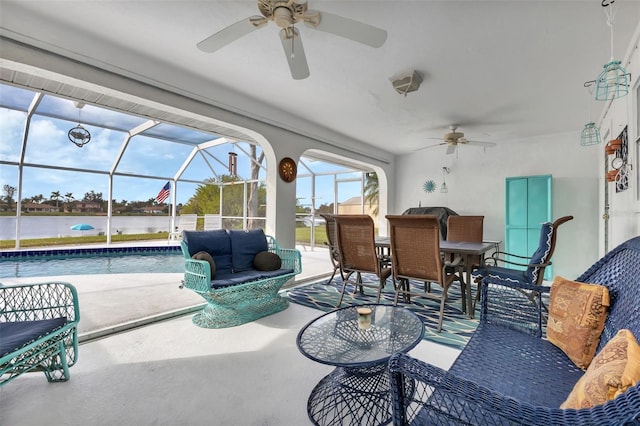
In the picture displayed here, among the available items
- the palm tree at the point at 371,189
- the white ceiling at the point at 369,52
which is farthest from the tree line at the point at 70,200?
the palm tree at the point at 371,189

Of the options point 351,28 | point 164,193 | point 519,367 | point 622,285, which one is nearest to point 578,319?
point 622,285

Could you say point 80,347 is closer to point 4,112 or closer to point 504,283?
point 504,283

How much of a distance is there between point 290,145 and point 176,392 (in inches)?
134

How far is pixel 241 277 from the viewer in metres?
2.97

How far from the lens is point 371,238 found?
3188 millimetres

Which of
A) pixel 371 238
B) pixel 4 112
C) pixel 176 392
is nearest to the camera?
pixel 176 392

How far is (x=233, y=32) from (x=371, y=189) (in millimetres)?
6421

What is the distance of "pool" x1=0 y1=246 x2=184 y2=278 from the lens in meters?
5.56

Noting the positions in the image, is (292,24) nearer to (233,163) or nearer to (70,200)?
(233,163)

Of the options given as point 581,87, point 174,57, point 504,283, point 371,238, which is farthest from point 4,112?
point 581,87

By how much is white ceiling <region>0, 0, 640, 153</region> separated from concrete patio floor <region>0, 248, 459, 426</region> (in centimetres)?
248

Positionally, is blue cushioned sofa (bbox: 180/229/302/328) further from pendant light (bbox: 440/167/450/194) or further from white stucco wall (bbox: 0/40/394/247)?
pendant light (bbox: 440/167/450/194)

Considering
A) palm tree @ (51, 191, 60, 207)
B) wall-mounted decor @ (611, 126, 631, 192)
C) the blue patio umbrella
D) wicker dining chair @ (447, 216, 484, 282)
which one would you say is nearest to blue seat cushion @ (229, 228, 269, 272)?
wicker dining chair @ (447, 216, 484, 282)

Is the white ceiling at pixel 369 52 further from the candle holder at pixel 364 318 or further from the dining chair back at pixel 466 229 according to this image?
the candle holder at pixel 364 318
